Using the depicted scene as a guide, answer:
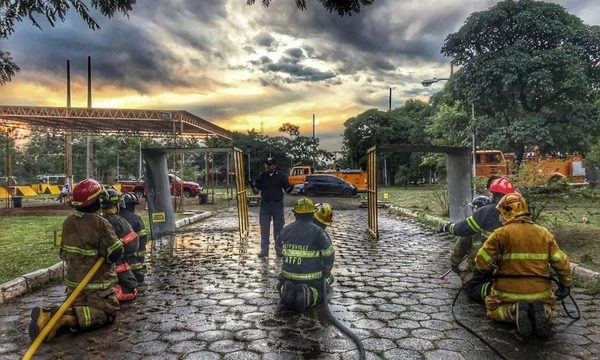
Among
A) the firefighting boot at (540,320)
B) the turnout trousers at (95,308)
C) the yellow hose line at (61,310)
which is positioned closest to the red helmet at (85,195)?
the yellow hose line at (61,310)

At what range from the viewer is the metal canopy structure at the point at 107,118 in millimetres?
19281

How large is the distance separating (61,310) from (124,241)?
1.21 m

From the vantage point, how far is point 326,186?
28438 mm

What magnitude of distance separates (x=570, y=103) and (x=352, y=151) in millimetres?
29419

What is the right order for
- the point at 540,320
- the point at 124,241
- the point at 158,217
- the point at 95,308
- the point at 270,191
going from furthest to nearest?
the point at 158,217, the point at 270,191, the point at 124,241, the point at 95,308, the point at 540,320

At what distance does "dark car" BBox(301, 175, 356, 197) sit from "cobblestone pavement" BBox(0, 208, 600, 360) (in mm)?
20699

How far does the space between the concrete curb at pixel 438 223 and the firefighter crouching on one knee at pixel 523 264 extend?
217 centimetres

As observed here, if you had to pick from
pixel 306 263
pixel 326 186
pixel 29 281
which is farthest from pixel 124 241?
pixel 326 186

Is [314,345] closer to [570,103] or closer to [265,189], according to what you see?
[265,189]

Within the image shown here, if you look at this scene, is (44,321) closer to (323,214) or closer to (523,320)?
(323,214)

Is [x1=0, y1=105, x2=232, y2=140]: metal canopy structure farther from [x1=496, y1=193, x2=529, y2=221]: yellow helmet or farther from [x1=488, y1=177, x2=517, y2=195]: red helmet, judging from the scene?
[x1=496, y1=193, x2=529, y2=221]: yellow helmet

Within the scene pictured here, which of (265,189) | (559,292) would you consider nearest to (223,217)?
(265,189)

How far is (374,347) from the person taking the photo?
13.1 feet

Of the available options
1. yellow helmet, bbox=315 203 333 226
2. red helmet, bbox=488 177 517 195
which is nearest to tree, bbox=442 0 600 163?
red helmet, bbox=488 177 517 195
